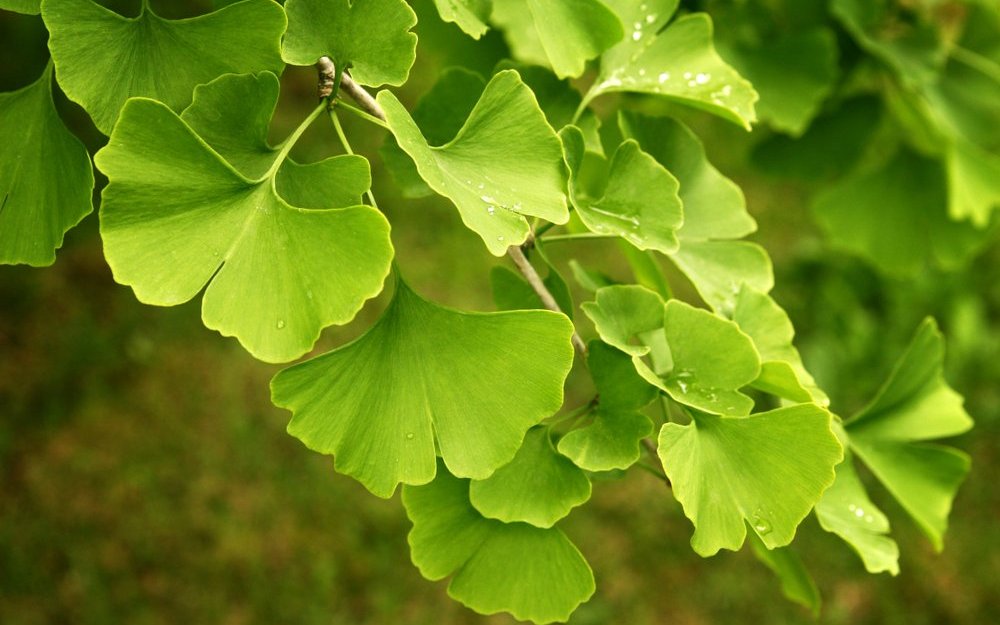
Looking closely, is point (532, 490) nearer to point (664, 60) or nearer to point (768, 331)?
point (768, 331)

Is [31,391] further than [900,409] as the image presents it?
Yes

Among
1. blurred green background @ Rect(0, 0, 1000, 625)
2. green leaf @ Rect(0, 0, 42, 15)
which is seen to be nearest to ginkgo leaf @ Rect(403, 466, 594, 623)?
green leaf @ Rect(0, 0, 42, 15)

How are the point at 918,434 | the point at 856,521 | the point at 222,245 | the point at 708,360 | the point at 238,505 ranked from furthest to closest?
the point at 238,505 < the point at 918,434 < the point at 856,521 < the point at 708,360 < the point at 222,245

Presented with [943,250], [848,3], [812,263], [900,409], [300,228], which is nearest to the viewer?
[300,228]

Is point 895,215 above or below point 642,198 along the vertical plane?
below

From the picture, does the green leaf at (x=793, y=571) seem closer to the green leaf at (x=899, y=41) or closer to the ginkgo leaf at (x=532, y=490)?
the ginkgo leaf at (x=532, y=490)

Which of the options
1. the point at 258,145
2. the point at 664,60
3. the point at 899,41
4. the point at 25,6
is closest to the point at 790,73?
the point at 899,41

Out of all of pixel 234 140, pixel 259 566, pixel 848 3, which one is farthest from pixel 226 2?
pixel 259 566

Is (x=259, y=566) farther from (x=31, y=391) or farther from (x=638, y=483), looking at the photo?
(x=638, y=483)
